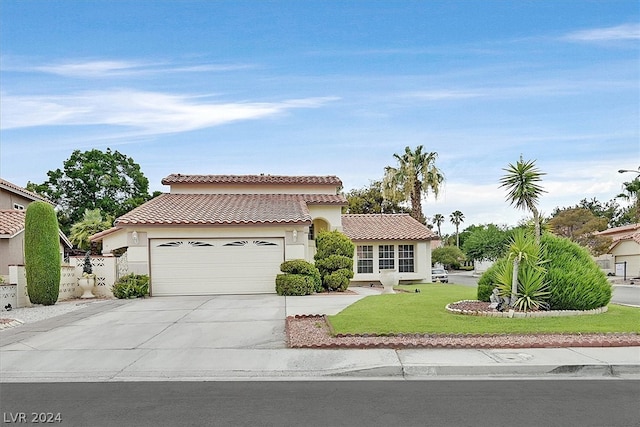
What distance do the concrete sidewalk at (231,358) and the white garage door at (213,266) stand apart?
26.8 ft

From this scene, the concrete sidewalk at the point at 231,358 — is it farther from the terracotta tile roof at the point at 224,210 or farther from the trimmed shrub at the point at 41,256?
the terracotta tile roof at the point at 224,210

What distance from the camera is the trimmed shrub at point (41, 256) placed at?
1873 cm

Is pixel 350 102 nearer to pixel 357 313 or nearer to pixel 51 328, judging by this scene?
pixel 357 313

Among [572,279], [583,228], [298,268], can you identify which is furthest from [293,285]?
[583,228]

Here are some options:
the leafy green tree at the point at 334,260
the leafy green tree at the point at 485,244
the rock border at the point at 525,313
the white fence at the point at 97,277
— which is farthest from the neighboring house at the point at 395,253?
the leafy green tree at the point at 485,244

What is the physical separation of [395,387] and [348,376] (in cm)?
96

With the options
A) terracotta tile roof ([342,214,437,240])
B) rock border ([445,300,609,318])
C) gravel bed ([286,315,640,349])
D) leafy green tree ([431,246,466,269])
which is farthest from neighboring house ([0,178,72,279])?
leafy green tree ([431,246,466,269])

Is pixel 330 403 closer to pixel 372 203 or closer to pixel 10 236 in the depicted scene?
pixel 10 236

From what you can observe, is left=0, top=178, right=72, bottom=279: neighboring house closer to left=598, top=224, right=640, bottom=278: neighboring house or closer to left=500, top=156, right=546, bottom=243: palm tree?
left=500, top=156, right=546, bottom=243: palm tree

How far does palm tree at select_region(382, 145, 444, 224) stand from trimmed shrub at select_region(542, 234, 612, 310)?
28.9m

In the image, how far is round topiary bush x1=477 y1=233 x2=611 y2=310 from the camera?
1295cm

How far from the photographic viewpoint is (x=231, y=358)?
9398 millimetres

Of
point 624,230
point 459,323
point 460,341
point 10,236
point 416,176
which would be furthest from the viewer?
point 624,230

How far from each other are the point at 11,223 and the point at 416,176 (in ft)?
96.3
